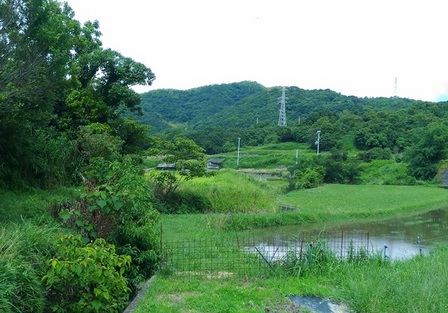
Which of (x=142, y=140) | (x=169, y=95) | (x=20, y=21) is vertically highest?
(x=169, y=95)

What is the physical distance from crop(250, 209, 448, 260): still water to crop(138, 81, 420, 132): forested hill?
157ft

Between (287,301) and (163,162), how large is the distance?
1452cm

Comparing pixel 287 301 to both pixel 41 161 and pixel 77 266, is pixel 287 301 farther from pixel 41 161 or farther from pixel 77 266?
pixel 41 161

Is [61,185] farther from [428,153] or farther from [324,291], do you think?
[428,153]

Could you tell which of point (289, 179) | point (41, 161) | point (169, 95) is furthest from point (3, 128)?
point (169, 95)

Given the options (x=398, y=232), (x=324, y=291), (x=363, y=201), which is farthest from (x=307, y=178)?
(x=324, y=291)

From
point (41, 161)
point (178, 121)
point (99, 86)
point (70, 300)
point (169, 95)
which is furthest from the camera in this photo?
point (169, 95)

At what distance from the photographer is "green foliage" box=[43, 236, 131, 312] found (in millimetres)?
5570

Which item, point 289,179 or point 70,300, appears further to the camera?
point 289,179

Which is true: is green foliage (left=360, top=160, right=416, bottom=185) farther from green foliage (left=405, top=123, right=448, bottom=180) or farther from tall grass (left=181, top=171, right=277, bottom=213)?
tall grass (left=181, top=171, right=277, bottom=213)

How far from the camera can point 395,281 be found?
668cm

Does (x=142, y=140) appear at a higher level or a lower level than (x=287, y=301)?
higher

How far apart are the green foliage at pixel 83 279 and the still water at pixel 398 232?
9.51 metres

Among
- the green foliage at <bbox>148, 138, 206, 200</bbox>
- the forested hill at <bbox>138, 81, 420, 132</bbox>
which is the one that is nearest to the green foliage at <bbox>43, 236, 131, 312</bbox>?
the green foliage at <bbox>148, 138, 206, 200</bbox>
